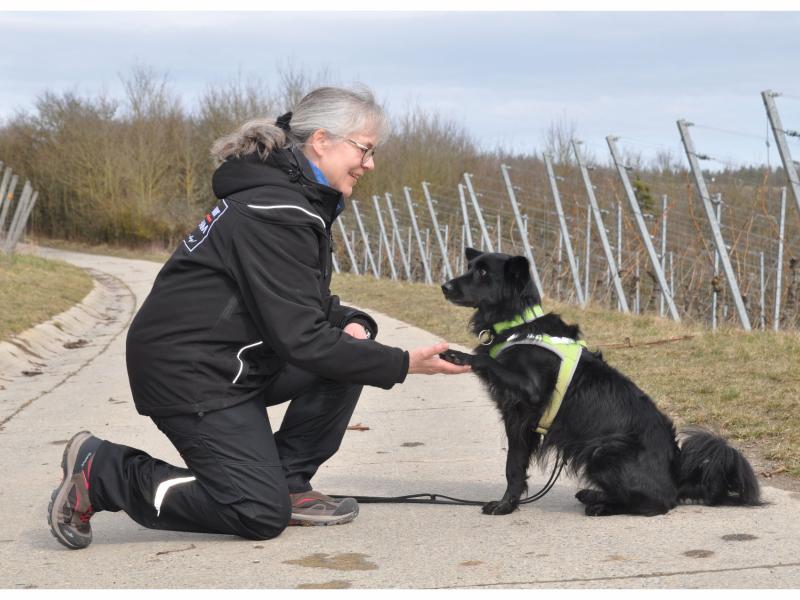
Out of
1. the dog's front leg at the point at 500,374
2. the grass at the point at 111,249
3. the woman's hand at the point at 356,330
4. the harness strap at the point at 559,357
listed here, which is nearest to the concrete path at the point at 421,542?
the harness strap at the point at 559,357

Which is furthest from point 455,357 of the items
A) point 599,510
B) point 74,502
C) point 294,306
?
point 74,502

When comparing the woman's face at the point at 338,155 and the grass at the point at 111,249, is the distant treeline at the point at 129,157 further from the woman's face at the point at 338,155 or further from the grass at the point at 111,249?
the woman's face at the point at 338,155

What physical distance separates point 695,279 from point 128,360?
11193 mm

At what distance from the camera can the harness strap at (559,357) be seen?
390 cm

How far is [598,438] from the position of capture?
3812 mm

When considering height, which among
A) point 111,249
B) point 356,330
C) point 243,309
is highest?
point 243,309

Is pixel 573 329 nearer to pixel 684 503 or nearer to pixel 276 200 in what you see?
pixel 684 503

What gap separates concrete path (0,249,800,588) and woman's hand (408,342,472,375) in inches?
23.7

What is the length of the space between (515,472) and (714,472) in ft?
2.56

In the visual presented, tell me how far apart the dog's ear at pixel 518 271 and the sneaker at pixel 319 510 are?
46.6 inches

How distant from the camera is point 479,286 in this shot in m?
4.38

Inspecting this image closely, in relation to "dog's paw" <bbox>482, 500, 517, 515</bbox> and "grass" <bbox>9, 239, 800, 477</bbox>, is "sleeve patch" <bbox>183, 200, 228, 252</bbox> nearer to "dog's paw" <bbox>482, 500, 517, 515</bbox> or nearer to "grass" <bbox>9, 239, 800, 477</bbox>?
"dog's paw" <bbox>482, 500, 517, 515</bbox>

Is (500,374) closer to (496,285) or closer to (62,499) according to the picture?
(496,285)

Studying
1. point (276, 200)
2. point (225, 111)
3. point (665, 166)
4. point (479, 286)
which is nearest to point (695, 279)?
point (665, 166)
